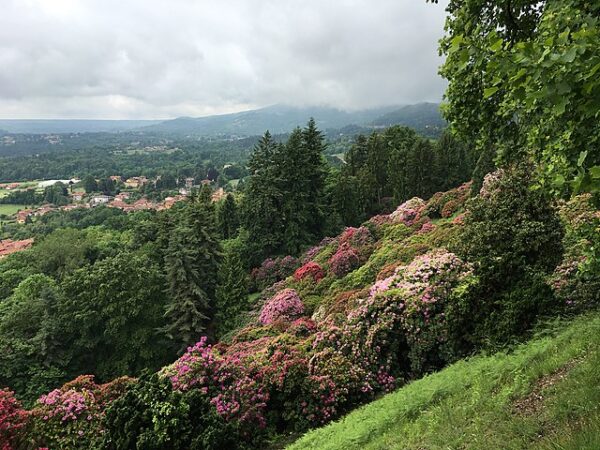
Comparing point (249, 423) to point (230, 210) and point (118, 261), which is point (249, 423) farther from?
point (230, 210)

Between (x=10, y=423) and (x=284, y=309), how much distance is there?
9461mm

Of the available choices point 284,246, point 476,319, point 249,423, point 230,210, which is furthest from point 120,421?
point 230,210

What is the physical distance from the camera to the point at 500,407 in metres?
5.46

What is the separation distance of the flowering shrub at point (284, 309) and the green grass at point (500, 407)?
8235mm

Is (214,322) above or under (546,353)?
under

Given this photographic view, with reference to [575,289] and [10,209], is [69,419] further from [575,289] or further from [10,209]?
[10,209]

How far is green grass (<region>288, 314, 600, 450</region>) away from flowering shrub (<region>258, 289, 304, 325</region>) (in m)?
8.24

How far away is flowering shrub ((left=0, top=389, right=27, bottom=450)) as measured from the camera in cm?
898

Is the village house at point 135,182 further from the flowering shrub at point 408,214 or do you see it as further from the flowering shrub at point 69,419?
the flowering shrub at point 69,419

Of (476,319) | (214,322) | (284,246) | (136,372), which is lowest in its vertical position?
(136,372)

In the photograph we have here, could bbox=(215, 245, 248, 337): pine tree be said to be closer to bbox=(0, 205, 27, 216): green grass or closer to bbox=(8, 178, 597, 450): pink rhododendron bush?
bbox=(8, 178, 597, 450): pink rhododendron bush

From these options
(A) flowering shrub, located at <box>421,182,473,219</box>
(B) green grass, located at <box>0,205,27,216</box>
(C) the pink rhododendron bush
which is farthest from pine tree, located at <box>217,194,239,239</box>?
(B) green grass, located at <box>0,205,27,216</box>

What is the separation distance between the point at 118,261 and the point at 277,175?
1437 cm

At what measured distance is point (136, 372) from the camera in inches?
859
